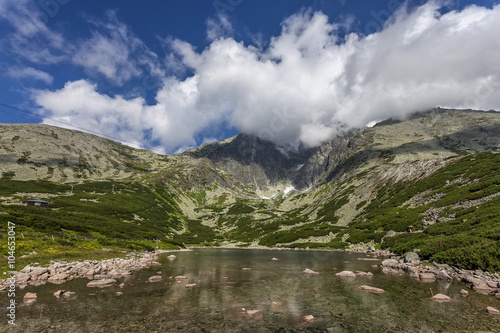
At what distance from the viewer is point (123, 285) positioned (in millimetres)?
25750

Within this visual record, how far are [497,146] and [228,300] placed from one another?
265113 millimetres

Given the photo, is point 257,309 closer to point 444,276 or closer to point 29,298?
point 29,298

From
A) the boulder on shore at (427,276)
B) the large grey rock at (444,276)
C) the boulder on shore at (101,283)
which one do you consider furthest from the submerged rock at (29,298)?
the large grey rock at (444,276)

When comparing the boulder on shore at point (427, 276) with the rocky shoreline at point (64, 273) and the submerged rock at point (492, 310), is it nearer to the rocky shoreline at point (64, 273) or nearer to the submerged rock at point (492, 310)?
the submerged rock at point (492, 310)

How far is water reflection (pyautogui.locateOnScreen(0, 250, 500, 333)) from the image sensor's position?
14211 millimetres

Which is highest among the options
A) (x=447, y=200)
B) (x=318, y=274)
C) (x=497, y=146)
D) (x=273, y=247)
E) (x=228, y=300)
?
(x=497, y=146)

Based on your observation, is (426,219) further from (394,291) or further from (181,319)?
(181,319)

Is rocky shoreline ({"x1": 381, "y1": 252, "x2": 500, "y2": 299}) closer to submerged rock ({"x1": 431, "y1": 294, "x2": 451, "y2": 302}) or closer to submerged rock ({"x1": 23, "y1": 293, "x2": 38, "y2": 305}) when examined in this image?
submerged rock ({"x1": 431, "y1": 294, "x2": 451, "y2": 302})

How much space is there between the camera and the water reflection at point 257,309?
46.6 feet

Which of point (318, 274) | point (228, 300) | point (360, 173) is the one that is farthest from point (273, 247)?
point (360, 173)

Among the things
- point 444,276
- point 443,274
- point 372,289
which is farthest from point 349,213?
point 372,289

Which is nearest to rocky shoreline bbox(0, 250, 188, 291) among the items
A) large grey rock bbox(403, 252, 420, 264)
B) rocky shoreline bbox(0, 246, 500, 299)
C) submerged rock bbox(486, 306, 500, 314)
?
rocky shoreline bbox(0, 246, 500, 299)

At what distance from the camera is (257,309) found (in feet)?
57.9

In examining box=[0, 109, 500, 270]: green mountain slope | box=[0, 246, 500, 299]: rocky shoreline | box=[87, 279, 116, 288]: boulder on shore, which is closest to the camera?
box=[0, 246, 500, 299]: rocky shoreline
